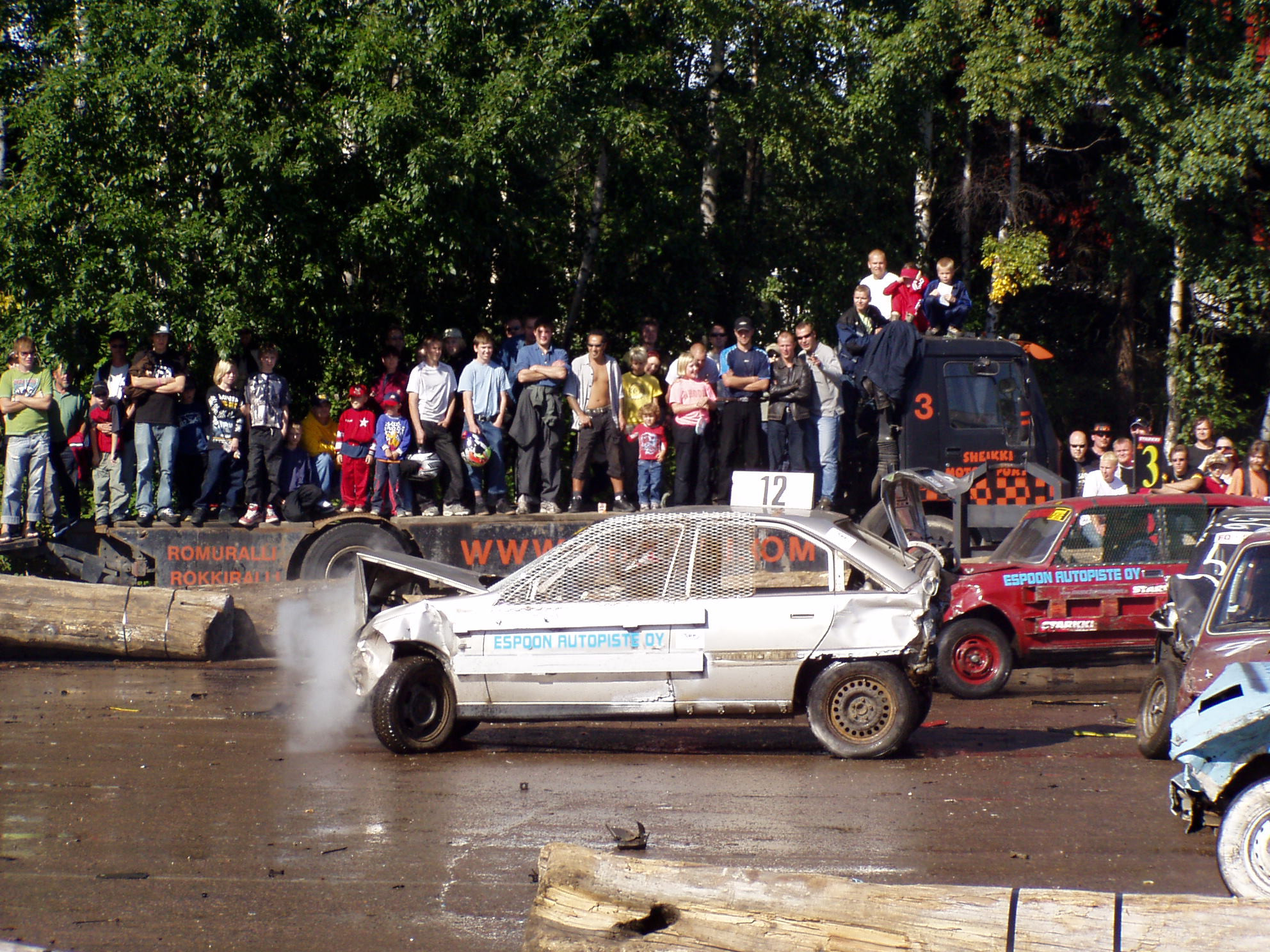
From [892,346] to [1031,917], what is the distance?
32.7ft

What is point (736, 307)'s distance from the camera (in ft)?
71.7

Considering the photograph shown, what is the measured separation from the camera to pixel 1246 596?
23.7 feet

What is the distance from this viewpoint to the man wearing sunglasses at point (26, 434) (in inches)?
558

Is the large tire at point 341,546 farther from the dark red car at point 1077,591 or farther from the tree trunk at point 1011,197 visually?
the tree trunk at point 1011,197

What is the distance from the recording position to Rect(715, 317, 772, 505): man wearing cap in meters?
14.6

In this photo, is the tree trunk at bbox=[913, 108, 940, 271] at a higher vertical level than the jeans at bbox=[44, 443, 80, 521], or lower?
higher

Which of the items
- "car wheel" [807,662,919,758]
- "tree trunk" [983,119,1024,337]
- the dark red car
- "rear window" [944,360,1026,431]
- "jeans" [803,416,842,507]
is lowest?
"car wheel" [807,662,919,758]

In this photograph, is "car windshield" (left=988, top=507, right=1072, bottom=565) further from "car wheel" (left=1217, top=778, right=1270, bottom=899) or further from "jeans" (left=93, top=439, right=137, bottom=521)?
"jeans" (left=93, top=439, right=137, bottom=521)

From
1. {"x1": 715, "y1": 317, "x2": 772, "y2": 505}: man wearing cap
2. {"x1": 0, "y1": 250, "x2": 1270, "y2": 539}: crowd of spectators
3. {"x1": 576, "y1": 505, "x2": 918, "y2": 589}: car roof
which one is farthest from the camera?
{"x1": 715, "y1": 317, "x2": 772, "y2": 505}: man wearing cap

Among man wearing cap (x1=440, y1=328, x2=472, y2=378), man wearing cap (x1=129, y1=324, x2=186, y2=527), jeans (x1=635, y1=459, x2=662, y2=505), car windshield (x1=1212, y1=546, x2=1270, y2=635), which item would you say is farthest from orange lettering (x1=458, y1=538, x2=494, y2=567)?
car windshield (x1=1212, y1=546, x2=1270, y2=635)

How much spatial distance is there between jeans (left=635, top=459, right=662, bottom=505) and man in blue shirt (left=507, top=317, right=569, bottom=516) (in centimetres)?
93

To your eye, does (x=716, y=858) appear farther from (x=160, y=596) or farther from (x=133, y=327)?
(x=133, y=327)

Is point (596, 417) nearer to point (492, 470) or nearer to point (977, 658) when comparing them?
point (492, 470)

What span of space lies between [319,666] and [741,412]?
588 cm
